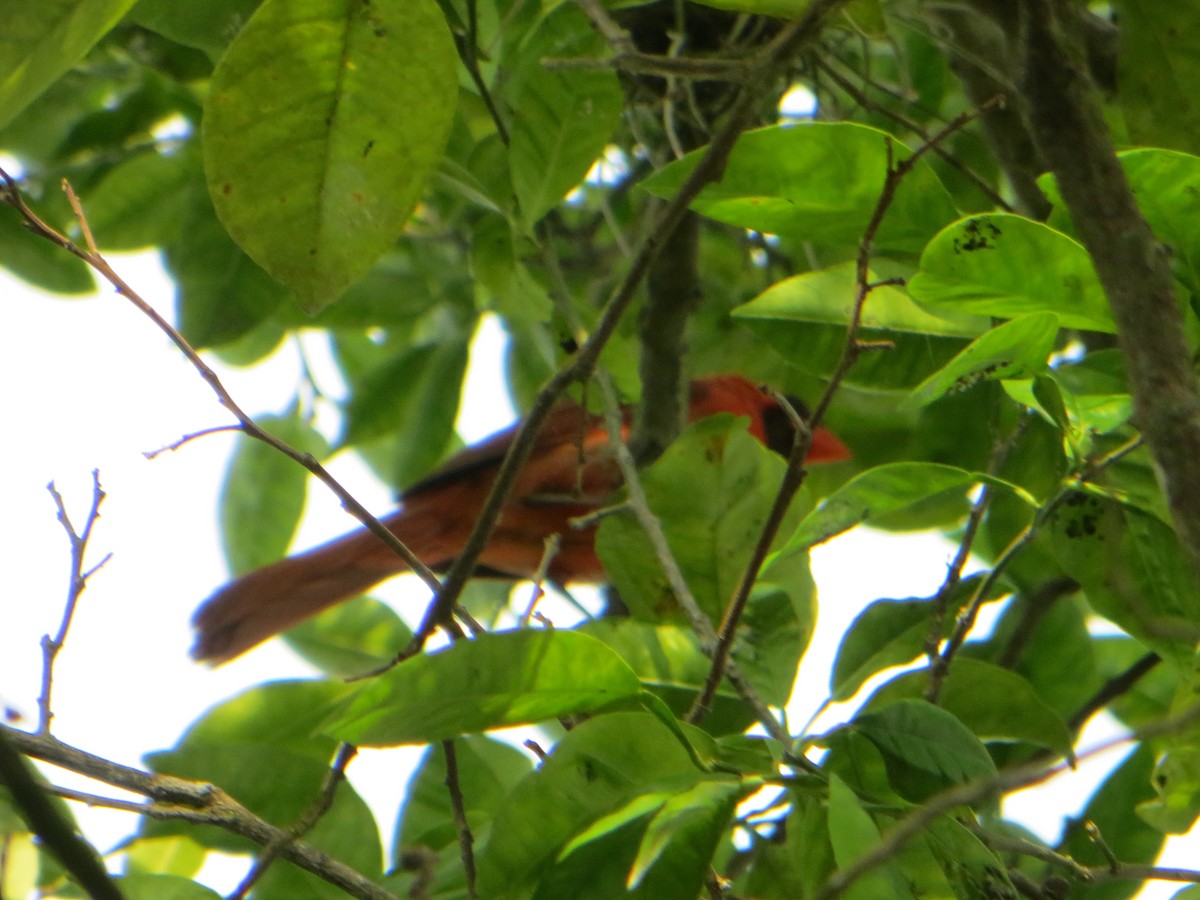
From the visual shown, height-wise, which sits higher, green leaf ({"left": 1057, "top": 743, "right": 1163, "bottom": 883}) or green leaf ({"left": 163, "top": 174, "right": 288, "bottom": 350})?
green leaf ({"left": 163, "top": 174, "right": 288, "bottom": 350})

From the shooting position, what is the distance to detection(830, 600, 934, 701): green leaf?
1.59m

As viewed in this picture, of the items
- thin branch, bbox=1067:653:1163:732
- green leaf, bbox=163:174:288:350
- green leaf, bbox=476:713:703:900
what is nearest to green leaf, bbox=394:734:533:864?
green leaf, bbox=476:713:703:900

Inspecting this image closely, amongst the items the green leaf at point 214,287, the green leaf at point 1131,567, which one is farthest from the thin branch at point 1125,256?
the green leaf at point 214,287

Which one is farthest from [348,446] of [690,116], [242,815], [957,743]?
[957,743]

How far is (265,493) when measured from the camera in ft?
9.79

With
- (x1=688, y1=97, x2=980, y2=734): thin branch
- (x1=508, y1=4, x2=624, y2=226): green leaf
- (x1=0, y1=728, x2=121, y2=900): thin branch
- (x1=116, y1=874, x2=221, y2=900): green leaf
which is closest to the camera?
(x1=0, y1=728, x2=121, y2=900): thin branch

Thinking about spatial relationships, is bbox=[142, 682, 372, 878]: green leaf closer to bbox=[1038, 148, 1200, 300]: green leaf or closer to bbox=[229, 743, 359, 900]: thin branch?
bbox=[229, 743, 359, 900]: thin branch

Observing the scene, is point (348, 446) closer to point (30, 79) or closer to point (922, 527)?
point (922, 527)

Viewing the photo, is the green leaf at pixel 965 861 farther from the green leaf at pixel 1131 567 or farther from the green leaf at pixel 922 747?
the green leaf at pixel 1131 567

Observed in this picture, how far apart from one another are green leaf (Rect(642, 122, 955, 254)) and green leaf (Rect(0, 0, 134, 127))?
581mm

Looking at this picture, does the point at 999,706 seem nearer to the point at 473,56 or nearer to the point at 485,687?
the point at 485,687

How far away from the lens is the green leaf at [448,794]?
181 centimetres

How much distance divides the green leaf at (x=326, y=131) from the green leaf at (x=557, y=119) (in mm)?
440

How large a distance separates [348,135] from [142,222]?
56.7 inches
